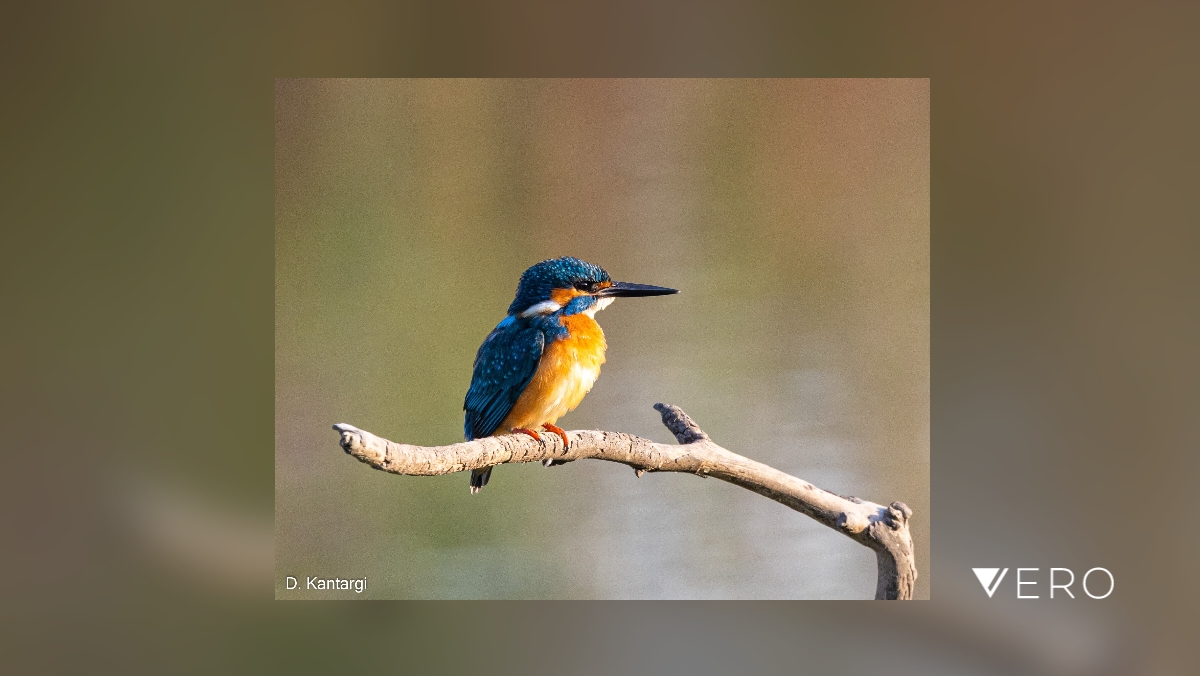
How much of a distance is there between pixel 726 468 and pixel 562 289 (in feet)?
2.09

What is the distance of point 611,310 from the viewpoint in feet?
8.42

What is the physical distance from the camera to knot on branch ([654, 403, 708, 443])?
2453mm

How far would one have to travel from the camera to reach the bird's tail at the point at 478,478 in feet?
8.30

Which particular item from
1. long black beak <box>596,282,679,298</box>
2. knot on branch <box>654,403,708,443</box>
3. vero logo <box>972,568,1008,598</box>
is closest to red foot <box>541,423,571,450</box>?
knot on branch <box>654,403,708,443</box>

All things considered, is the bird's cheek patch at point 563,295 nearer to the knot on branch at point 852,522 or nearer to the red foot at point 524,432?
the red foot at point 524,432

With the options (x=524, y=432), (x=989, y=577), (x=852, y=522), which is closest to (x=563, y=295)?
(x=524, y=432)

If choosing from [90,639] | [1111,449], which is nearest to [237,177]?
[90,639]

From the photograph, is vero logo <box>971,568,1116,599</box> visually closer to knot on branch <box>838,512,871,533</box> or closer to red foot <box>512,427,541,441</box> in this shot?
knot on branch <box>838,512,871,533</box>

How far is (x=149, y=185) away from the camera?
2.59 m

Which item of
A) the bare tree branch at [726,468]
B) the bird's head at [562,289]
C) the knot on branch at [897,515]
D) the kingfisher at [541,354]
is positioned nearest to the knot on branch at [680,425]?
the bare tree branch at [726,468]

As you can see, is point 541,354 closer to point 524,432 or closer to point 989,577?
point 524,432
